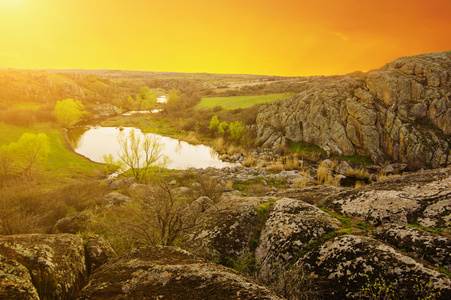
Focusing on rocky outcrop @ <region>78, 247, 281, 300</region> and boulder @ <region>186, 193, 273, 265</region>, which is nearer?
rocky outcrop @ <region>78, 247, 281, 300</region>

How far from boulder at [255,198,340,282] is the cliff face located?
1092 inches

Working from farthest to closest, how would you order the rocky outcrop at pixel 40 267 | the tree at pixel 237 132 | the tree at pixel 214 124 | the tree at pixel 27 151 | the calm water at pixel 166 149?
the tree at pixel 214 124 → the tree at pixel 237 132 → the calm water at pixel 166 149 → the tree at pixel 27 151 → the rocky outcrop at pixel 40 267

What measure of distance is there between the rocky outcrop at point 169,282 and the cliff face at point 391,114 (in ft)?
106

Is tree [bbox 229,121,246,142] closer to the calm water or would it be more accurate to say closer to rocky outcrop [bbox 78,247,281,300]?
the calm water

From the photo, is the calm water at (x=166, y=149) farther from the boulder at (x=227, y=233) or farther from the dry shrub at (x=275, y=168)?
the boulder at (x=227, y=233)

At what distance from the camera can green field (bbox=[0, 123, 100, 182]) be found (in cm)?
3071

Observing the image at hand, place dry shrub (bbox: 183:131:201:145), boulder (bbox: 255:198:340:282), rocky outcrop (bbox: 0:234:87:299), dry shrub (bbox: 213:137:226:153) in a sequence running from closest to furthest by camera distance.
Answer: rocky outcrop (bbox: 0:234:87:299) < boulder (bbox: 255:198:340:282) < dry shrub (bbox: 213:137:226:153) < dry shrub (bbox: 183:131:201:145)

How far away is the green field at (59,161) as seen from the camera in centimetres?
3071

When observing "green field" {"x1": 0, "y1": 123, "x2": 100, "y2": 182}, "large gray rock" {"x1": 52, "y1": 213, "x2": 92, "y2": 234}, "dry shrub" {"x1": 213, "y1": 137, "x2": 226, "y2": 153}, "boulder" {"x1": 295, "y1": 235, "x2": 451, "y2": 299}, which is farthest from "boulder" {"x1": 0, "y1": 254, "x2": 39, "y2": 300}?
"dry shrub" {"x1": 213, "y1": 137, "x2": 226, "y2": 153}

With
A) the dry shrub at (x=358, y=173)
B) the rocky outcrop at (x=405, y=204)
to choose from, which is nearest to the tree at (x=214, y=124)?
the dry shrub at (x=358, y=173)

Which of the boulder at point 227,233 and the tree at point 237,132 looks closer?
the boulder at point 227,233

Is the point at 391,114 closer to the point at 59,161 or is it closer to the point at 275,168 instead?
the point at 275,168

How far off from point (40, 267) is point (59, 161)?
39138 mm

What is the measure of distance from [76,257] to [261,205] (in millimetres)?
6346
